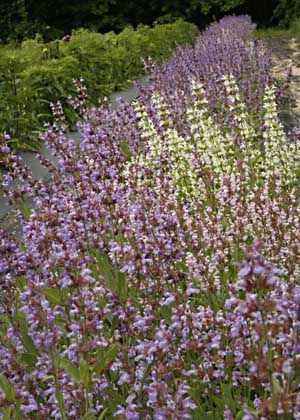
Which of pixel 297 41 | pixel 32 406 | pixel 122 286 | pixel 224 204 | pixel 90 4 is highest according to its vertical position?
pixel 90 4

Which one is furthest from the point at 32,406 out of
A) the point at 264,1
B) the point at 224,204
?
the point at 264,1

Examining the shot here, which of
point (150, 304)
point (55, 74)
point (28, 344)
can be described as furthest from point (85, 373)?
point (55, 74)

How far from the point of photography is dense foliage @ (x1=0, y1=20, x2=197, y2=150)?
7.52 metres

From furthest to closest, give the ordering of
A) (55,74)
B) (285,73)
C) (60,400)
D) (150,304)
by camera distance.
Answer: (285,73)
(55,74)
(150,304)
(60,400)

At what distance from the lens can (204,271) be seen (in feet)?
8.68

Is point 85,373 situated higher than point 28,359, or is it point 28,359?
point 28,359

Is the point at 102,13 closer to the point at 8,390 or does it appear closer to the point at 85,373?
the point at 8,390

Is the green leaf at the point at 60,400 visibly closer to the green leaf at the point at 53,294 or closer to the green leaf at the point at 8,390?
the green leaf at the point at 8,390

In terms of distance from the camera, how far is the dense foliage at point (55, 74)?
24.7ft

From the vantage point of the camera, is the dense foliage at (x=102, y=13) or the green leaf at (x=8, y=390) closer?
the green leaf at (x=8, y=390)

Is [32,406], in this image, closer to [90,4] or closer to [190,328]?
[190,328]

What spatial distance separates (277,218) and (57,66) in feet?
23.7

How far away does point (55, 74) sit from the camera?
9078 millimetres

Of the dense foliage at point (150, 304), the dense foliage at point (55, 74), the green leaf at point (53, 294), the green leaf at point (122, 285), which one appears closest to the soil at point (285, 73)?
the dense foliage at point (55, 74)
